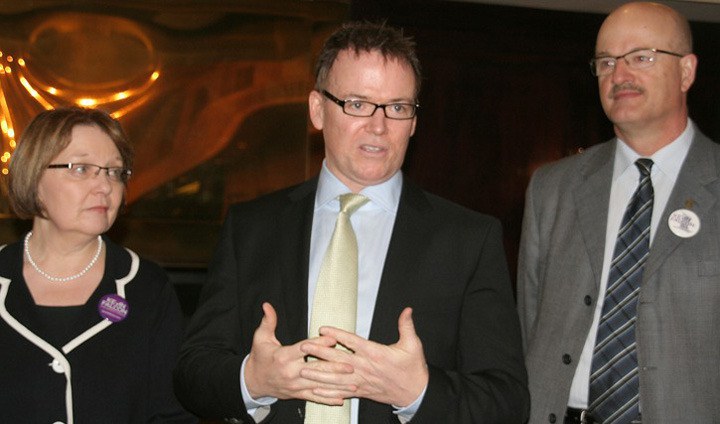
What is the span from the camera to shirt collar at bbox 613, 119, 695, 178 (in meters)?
2.89

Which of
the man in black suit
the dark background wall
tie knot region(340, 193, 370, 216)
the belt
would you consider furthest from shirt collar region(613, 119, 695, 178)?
the dark background wall

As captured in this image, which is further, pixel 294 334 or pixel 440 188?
pixel 440 188

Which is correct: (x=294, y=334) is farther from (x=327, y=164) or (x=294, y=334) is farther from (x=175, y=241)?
(x=175, y=241)

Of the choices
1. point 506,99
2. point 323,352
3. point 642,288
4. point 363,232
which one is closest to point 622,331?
point 642,288

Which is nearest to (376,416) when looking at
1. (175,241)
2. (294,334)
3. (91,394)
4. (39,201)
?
(294,334)

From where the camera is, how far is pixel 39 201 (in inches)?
104

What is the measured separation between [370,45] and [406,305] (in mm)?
642

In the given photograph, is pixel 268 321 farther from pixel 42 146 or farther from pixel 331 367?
pixel 42 146

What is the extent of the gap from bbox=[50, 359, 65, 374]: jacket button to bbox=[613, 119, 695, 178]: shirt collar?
185cm

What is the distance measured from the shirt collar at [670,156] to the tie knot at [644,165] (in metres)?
0.02

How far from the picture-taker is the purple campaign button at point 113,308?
8.41 ft

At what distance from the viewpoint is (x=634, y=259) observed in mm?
2795

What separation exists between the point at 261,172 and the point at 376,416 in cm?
360

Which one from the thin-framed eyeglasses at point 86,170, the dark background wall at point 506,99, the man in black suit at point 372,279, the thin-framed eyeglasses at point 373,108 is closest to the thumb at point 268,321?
the man in black suit at point 372,279
